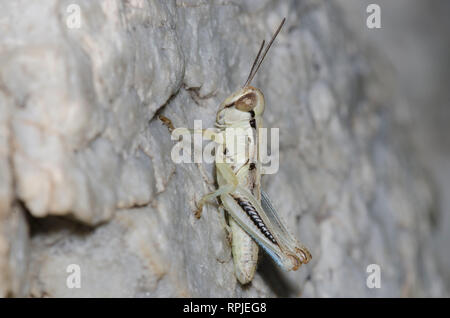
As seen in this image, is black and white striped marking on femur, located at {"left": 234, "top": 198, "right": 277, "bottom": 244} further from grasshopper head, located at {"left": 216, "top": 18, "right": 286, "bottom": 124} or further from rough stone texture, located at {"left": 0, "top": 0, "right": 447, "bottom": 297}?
grasshopper head, located at {"left": 216, "top": 18, "right": 286, "bottom": 124}

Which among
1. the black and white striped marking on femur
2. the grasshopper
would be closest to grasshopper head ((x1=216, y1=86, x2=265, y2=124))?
the grasshopper

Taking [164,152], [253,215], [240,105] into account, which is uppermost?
[240,105]

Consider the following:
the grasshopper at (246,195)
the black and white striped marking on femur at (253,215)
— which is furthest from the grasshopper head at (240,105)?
the black and white striped marking on femur at (253,215)

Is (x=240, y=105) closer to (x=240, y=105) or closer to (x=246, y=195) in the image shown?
(x=240, y=105)

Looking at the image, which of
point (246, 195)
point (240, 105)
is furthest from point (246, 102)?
point (246, 195)

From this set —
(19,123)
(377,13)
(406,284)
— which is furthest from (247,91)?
(377,13)

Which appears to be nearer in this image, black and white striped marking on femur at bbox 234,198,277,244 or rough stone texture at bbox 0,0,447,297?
rough stone texture at bbox 0,0,447,297

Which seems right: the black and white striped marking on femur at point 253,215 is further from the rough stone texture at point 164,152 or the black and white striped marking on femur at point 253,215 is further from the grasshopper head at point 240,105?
the grasshopper head at point 240,105
